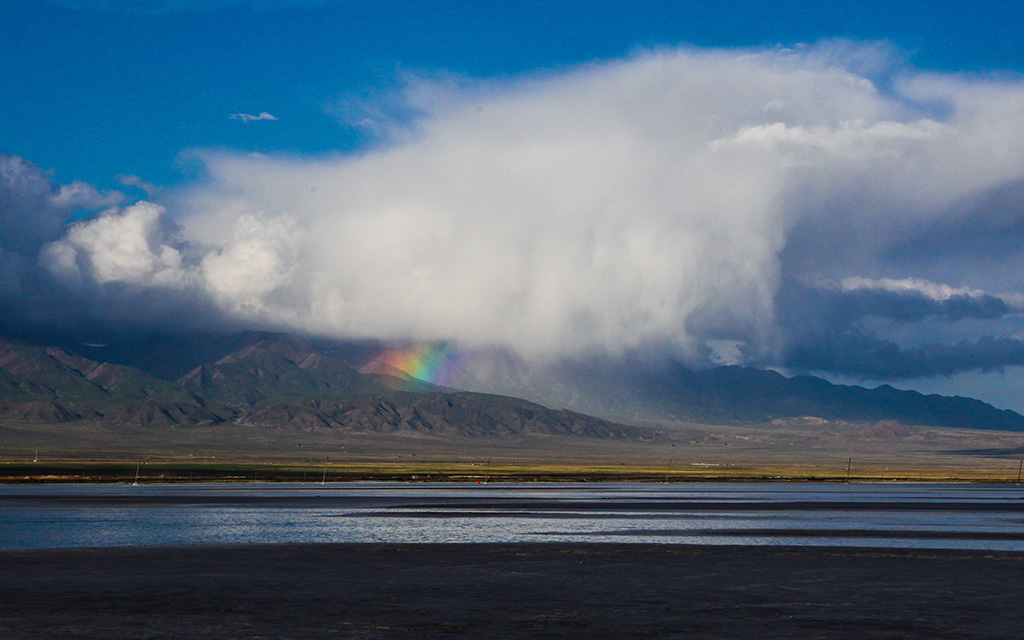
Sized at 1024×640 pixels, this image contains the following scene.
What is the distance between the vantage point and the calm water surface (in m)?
52.8

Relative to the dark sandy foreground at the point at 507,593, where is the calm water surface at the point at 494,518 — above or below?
below

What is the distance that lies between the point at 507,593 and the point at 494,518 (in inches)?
1411

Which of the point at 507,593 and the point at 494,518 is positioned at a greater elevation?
the point at 507,593

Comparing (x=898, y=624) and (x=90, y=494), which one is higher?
(x=898, y=624)

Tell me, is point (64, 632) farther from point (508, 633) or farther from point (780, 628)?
point (780, 628)

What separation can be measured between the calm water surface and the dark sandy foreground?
20.2 feet

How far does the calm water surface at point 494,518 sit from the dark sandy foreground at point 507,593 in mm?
6159

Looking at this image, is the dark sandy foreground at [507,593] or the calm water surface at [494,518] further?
the calm water surface at [494,518]

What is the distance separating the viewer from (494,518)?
68750mm

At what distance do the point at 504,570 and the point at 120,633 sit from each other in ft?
56.5

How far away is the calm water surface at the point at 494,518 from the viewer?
52844mm

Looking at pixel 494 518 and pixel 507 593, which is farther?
pixel 494 518

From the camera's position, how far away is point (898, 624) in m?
27.5

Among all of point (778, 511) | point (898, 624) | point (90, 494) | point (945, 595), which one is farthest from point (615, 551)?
point (90, 494)
